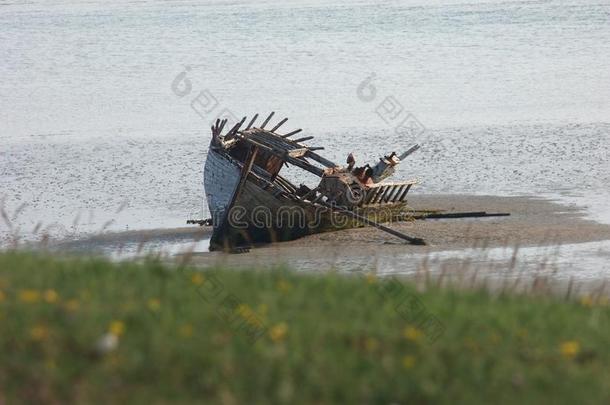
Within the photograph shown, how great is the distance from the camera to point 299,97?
4475cm

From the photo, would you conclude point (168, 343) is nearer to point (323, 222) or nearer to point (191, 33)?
point (323, 222)

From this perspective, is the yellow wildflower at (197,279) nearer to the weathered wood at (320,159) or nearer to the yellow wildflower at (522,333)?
the yellow wildflower at (522,333)

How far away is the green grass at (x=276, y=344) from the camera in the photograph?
765 centimetres

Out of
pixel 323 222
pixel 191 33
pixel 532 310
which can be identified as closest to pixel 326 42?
pixel 191 33

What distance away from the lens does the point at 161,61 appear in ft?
190

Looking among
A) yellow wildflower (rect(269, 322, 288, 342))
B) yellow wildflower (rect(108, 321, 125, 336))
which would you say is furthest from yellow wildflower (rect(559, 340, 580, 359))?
yellow wildflower (rect(108, 321, 125, 336))

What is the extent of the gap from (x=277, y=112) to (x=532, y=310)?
3137 centimetres

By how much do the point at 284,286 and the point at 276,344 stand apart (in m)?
1.30

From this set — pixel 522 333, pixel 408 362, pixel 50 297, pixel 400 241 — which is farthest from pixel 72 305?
pixel 400 241

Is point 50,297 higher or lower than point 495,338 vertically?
lower

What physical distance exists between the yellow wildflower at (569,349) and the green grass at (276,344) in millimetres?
10

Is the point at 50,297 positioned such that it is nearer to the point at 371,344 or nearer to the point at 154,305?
the point at 154,305

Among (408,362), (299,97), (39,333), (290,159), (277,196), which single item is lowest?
(299,97)

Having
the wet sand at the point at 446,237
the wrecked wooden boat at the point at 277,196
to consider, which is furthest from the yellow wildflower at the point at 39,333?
the wrecked wooden boat at the point at 277,196
